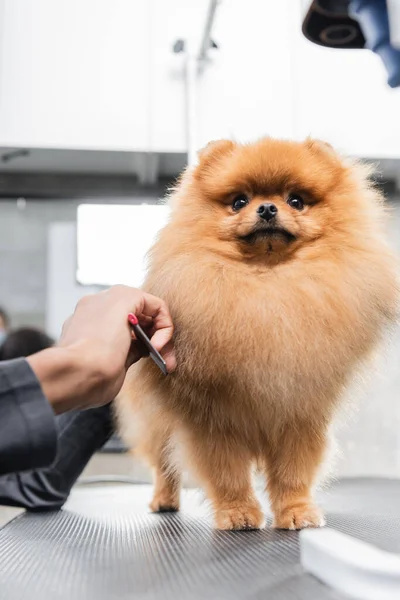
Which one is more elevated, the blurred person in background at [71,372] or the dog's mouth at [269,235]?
the dog's mouth at [269,235]

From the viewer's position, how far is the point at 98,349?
804 millimetres

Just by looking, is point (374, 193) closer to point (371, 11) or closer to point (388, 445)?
point (371, 11)

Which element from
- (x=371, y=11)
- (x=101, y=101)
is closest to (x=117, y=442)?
(x=101, y=101)

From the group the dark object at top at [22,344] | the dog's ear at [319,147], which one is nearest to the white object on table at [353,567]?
the dog's ear at [319,147]

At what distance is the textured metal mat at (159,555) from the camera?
688 millimetres

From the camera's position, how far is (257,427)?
1111 mm

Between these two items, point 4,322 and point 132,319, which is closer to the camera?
point 132,319

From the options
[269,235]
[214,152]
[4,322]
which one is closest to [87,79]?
[4,322]

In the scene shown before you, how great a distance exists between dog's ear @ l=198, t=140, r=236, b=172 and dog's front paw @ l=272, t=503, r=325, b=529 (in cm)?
64

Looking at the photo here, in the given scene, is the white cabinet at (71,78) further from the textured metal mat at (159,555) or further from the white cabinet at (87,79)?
the textured metal mat at (159,555)

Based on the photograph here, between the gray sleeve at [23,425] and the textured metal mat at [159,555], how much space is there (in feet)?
0.52

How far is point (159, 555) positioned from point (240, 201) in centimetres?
61

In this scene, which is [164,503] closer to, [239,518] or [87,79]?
[239,518]

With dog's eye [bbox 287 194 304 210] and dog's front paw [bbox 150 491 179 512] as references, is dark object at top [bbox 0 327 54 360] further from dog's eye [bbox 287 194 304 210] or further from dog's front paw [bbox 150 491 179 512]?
dog's eye [bbox 287 194 304 210]
